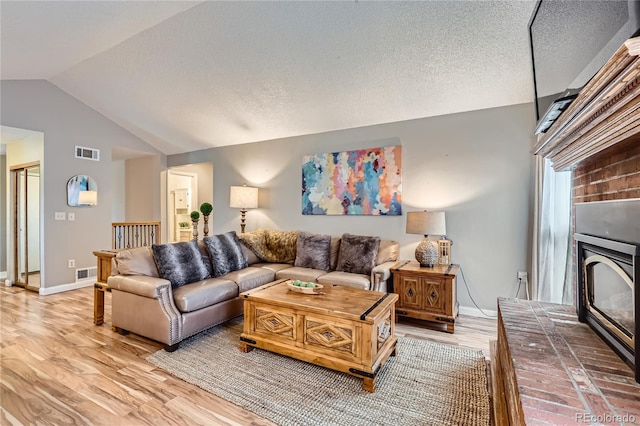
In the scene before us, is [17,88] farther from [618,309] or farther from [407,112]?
[618,309]

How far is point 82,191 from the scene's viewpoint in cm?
453

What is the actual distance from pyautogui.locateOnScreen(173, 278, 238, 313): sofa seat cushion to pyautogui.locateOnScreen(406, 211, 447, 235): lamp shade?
2.00 meters

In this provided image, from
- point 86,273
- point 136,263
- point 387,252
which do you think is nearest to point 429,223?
point 387,252

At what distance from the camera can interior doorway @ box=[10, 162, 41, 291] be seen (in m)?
4.44

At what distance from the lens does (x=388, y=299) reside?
7.47 ft

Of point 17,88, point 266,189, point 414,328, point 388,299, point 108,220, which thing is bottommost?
point 414,328

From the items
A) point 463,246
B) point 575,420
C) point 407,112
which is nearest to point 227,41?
point 407,112

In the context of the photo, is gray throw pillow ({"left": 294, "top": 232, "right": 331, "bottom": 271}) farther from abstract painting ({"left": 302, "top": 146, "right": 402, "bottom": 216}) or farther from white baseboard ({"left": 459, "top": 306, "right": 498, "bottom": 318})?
white baseboard ({"left": 459, "top": 306, "right": 498, "bottom": 318})

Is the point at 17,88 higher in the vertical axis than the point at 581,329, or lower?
higher

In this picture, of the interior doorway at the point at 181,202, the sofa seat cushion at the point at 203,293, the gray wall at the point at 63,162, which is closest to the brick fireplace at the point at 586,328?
the sofa seat cushion at the point at 203,293

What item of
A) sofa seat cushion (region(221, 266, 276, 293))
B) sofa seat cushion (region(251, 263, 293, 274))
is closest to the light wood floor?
sofa seat cushion (region(221, 266, 276, 293))

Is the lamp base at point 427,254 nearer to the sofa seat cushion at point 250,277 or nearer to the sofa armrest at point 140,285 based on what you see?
the sofa seat cushion at point 250,277

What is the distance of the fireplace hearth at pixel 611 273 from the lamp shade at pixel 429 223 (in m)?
1.25

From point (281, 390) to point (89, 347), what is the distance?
1790mm
